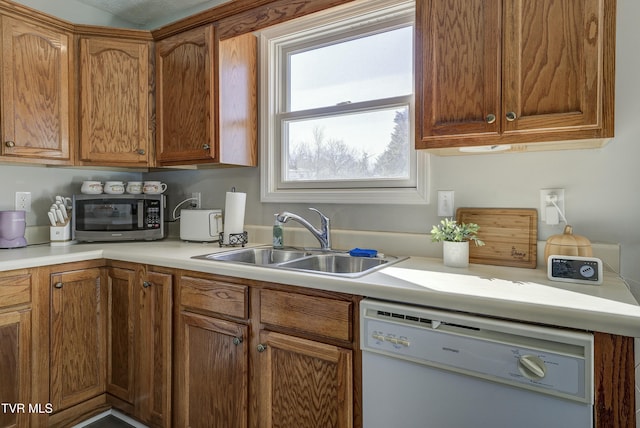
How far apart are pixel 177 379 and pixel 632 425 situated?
1665 millimetres

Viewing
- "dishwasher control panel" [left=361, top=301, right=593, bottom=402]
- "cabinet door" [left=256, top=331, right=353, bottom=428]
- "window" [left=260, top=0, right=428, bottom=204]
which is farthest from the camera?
"window" [left=260, top=0, right=428, bottom=204]

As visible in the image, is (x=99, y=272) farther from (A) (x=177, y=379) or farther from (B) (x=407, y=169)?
(B) (x=407, y=169)

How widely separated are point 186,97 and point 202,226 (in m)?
0.77

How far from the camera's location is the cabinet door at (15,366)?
1673 mm

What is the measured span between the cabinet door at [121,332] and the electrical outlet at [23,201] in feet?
2.58

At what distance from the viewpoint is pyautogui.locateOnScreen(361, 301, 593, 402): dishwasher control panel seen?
93 centimetres

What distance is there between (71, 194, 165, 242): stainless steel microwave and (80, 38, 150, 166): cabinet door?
9.3 inches

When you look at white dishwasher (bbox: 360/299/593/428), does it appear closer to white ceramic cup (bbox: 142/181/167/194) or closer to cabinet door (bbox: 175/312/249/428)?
cabinet door (bbox: 175/312/249/428)

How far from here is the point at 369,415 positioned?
1.21 m

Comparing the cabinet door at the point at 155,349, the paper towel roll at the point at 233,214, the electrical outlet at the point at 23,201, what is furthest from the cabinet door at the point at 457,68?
the electrical outlet at the point at 23,201

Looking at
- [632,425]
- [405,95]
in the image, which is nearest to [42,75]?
[405,95]

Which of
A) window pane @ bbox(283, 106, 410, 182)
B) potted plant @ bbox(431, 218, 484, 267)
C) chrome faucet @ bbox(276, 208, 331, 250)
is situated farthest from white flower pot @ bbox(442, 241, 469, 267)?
chrome faucet @ bbox(276, 208, 331, 250)

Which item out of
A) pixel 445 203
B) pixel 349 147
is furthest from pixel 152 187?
pixel 445 203

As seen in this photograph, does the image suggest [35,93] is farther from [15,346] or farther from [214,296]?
[214,296]
